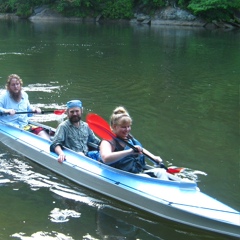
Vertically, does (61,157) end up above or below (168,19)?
below

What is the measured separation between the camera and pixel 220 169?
279 inches

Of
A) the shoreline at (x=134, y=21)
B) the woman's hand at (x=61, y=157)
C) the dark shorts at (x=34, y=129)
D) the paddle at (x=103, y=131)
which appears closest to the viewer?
the paddle at (x=103, y=131)

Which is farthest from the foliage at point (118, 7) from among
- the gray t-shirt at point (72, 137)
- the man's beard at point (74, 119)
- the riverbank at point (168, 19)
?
the man's beard at point (74, 119)

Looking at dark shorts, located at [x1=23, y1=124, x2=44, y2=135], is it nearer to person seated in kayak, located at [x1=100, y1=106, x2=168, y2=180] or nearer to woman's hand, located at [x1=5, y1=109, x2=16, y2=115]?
woman's hand, located at [x1=5, y1=109, x2=16, y2=115]

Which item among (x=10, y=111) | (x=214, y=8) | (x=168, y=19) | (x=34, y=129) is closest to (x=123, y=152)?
(x=34, y=129)

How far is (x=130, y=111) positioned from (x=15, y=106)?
314 cm

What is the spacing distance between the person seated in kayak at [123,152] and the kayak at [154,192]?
5.2 inches

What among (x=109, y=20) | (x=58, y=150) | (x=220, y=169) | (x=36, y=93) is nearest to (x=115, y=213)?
(x=58, y=150)

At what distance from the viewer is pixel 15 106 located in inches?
311

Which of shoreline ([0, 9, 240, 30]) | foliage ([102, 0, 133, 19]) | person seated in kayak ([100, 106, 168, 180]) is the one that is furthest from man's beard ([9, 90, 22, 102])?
foliage ([102, 0, 133, 19])

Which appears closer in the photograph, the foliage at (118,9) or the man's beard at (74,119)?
the man's beard at (74,119)

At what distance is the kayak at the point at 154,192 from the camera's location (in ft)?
16.4

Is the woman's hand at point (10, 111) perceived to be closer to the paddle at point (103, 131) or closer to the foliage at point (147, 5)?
the paddle at point (103, 131)

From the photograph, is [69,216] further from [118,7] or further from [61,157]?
[118,7]
